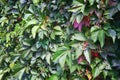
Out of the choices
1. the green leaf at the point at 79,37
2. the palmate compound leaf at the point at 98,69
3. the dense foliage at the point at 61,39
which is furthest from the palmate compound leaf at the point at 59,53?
the palmate compound leaf at the point at 98,69

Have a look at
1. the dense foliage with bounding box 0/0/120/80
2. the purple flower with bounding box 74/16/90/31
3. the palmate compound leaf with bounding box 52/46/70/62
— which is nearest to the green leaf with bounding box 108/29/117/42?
the dense foliage with bounding box 0/0/120/80

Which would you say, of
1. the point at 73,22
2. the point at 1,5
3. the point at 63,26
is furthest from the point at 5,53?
the point at 73,22

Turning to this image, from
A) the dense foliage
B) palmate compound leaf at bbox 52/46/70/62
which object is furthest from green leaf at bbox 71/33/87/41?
palmate compound leaf at bbox 52/46/70/62

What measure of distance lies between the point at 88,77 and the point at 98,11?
1.61 ft

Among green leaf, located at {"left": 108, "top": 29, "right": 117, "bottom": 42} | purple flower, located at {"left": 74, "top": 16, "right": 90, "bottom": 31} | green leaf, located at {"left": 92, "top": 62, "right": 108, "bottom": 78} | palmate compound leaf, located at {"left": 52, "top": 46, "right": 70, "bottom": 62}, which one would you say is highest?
purple flower, located at {"left": 74, "top": 16, "right": 90, "bottom": 31}

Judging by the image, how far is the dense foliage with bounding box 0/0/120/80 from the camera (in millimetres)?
1880

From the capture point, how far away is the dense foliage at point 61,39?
6.17 feet

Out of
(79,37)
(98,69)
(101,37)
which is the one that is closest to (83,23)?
(79,37)

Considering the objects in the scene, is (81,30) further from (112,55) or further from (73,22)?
(112,55)

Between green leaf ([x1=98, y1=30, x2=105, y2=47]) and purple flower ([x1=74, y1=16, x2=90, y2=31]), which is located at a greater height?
purple flower ([x1=74, y1=16, x2=90, y2=31])

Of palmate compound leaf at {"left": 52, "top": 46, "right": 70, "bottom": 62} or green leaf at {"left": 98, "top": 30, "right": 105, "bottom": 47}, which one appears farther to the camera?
palmate compound leaf at {"left": 52, "top": 46, "right": 70, "bottom": 62}

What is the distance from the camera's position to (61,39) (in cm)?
227

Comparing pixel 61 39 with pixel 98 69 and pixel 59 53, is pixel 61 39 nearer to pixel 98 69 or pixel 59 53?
pixel 59 53

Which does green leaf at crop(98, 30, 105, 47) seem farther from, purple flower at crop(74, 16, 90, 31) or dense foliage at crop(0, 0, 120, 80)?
purple flower at crop(74, 16, 90, 31)
